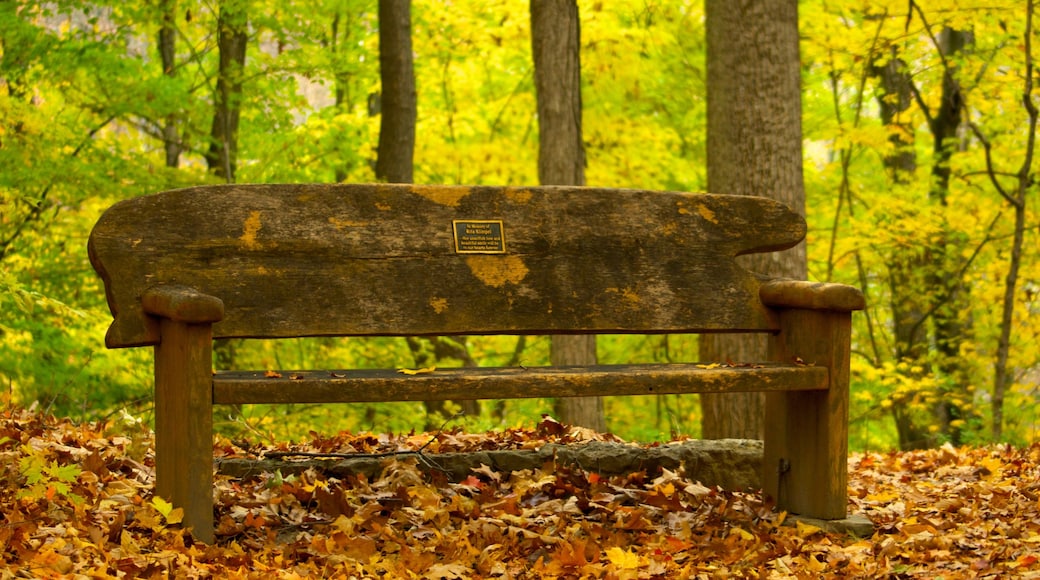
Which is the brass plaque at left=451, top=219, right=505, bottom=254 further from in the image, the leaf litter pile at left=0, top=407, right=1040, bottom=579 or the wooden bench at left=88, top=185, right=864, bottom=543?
the leaf litter pile at left=0, top=407, right=1040, bottom=579

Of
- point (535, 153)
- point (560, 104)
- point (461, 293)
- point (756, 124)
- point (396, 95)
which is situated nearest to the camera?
point (461, 293)

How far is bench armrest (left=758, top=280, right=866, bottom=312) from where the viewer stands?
367 centimetres

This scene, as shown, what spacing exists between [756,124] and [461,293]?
8.86 feet

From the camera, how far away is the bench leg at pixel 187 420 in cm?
315

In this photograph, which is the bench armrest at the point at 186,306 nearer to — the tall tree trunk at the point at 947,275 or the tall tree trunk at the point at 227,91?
the tall tree trunk at the point at 227,91

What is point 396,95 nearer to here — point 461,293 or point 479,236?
point 479,236

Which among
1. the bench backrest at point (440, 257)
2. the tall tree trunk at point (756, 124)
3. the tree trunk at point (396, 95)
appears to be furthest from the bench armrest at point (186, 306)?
the tree trunk at point (396, 95)

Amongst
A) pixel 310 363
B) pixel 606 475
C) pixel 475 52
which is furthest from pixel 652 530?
pixel 475 52

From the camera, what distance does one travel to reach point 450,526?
3547mm

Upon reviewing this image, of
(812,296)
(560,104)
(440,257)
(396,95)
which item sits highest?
(396,95)

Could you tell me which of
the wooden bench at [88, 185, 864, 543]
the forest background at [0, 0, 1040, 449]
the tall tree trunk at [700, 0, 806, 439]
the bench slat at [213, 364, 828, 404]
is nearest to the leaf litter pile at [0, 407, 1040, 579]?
the wooden bench at [88, 185, 864, 543]

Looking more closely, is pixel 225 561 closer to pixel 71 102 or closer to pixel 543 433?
pixel 543 433

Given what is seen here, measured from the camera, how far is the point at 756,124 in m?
5.77

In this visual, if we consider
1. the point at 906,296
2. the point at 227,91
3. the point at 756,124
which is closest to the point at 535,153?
the point at 227,91
